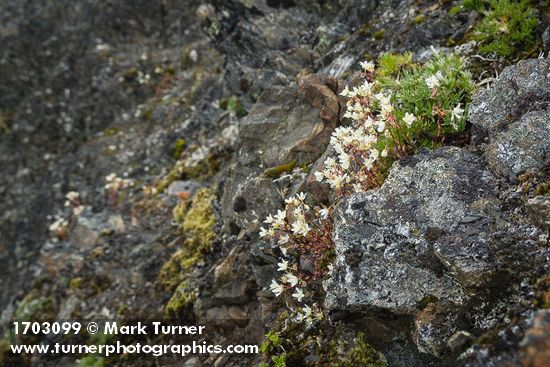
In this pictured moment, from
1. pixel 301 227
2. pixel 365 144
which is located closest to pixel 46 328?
pixel 301 227

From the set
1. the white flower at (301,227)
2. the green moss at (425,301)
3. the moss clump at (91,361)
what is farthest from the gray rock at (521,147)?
the moss clump at (91,361)

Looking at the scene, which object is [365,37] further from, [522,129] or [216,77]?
[216,77]

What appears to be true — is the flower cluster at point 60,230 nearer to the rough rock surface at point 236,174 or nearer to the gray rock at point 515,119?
the rough rock surface at point 236,174

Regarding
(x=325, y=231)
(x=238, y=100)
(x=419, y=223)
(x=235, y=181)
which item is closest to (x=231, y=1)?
(x=238, y=100)

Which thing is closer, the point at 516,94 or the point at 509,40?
the point at 516,94

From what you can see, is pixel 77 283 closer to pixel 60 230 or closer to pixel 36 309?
pixel 36 309

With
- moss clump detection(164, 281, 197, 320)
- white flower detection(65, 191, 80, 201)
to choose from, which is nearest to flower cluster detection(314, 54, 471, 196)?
moss clump detection(164, 281, 197, 320)

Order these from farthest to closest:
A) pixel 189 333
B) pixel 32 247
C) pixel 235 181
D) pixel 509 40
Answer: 1. pixel 32 247
2. pixel 235 181
3. pixel 189 333
4. pixel 509 40
